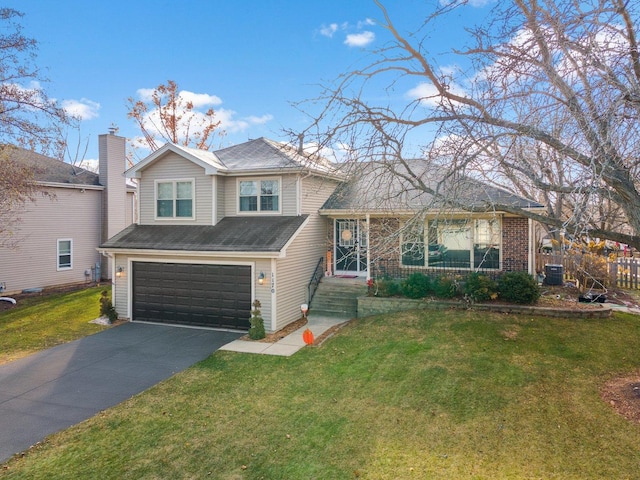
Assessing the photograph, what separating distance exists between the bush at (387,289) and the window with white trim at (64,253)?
48.2 ft

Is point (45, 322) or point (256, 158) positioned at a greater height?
point (256, 158)

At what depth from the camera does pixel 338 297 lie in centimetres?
1395

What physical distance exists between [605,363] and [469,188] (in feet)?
14.4

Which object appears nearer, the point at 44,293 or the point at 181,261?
the point at 181,261

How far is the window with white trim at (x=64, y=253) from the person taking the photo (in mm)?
18438

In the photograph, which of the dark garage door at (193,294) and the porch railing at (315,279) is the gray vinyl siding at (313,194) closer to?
the porch railing at (315,279)

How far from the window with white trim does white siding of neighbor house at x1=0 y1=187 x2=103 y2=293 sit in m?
0.14

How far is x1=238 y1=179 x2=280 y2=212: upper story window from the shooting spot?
45.4 feet

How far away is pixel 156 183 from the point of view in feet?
47.1

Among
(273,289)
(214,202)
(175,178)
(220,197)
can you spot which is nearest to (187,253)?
(214,202)

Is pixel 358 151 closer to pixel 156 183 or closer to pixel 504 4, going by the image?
pixel 504 4

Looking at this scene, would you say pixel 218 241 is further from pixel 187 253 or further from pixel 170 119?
pixel 170 119

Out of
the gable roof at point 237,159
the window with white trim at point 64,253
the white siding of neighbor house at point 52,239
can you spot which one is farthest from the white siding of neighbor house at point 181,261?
the window with white trim at point 64,253

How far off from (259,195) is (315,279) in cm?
360
